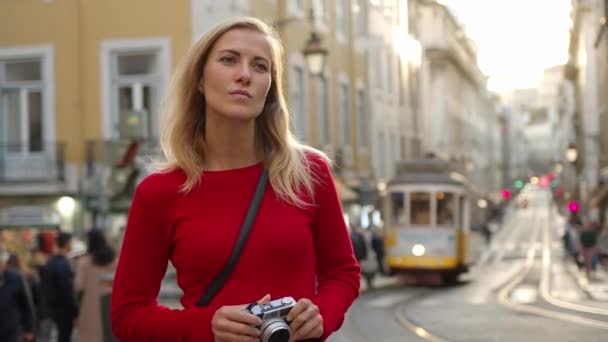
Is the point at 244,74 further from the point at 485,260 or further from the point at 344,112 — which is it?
the point at 485,260

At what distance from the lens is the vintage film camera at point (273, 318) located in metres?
2.36

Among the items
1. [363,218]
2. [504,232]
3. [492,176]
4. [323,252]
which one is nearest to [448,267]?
[363,218]

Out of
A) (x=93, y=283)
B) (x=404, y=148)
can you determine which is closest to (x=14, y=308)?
(x=93, y=283)

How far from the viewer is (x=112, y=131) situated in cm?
2205

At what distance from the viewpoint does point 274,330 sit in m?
2.35

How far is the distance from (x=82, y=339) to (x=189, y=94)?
7.05 meters

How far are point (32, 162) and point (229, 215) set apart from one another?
19.5 m

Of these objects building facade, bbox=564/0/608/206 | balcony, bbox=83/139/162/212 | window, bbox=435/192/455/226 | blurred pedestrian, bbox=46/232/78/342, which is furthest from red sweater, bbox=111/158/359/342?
building facade, bbox=564/0/608/206

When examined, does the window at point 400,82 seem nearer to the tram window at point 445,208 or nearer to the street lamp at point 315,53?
the tram window at point 445,208

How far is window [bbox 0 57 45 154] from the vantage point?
69.8 feet

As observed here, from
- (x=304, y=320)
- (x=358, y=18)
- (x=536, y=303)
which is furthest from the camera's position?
(x=358, y=18)

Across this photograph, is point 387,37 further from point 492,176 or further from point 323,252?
point 492,176

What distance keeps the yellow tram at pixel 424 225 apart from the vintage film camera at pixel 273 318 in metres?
25.0

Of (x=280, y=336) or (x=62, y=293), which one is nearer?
(x=280, y=336)
